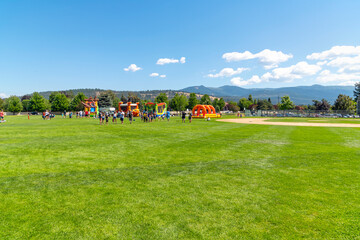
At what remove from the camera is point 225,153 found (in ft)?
34.3

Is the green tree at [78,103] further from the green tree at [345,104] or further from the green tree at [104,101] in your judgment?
the green tree at [345,104]

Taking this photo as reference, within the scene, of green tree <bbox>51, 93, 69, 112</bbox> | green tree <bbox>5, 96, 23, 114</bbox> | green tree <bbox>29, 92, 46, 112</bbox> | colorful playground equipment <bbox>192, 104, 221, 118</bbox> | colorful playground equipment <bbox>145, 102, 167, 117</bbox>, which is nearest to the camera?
colorful playground equipment <bbox>145, 102, 167, 117</bbox>

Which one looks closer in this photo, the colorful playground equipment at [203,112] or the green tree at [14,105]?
the colorful playground equipment at [203,112]

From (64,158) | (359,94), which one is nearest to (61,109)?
(64,158)

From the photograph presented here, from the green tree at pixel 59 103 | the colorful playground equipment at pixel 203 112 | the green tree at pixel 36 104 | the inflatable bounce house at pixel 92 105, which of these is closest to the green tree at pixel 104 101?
the green tree at pixel 59 103

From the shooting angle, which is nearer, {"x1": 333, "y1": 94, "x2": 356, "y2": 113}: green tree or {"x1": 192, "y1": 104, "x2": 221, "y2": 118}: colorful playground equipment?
{"x1": 192, "y1": 104, "x2": 221, "y2": 118}: colorful playground equipment

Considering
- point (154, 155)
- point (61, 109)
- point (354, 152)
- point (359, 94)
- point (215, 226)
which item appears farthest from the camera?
point (61, 109)

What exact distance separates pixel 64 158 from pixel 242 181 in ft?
25.1

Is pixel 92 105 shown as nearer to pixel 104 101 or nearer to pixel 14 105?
pixel 104 101

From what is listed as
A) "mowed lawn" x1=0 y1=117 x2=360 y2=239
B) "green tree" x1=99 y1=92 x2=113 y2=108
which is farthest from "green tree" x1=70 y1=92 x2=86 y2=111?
"mowed lawn" x1=0 y1=117 x2=360 y2=239

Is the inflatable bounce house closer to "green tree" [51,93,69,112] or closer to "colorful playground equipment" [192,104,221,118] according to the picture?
"colorful playground equipment" [192,104,221,118]

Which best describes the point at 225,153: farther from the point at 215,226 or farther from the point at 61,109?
the point at 61,109

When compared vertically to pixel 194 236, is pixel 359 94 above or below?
above

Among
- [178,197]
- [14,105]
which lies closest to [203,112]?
[178,197]
